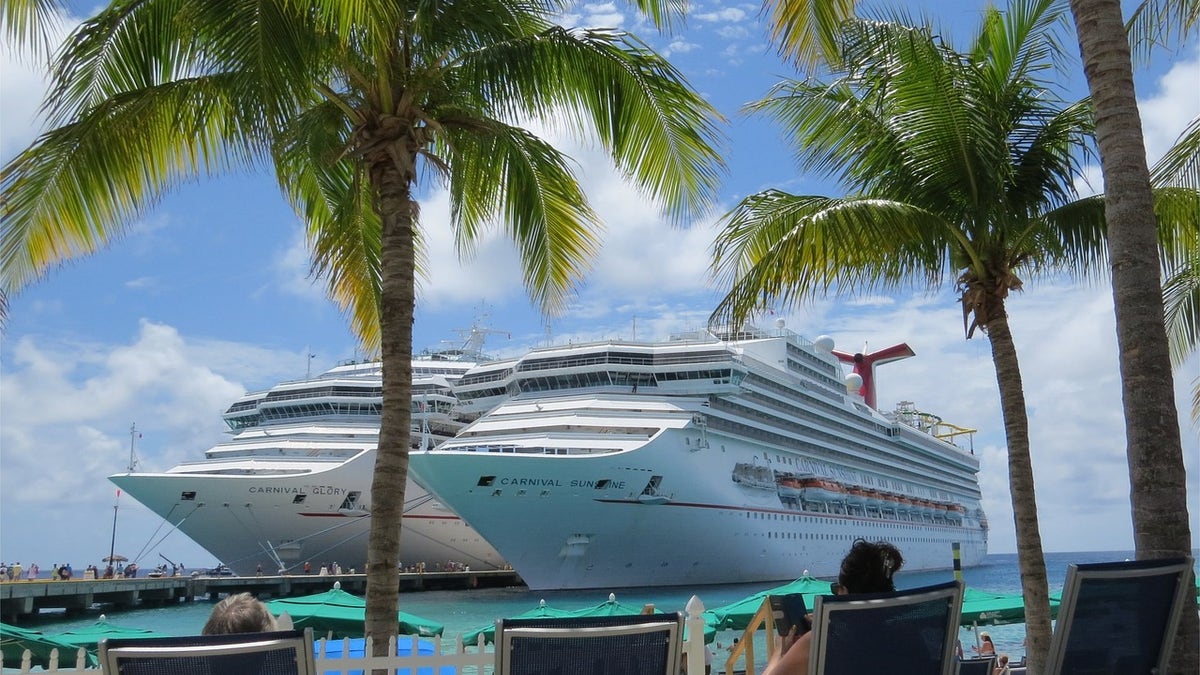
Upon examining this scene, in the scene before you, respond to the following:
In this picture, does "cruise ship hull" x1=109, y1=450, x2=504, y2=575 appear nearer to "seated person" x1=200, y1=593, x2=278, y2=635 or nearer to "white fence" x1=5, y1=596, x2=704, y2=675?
"white fence" x1=5, y1=596, x2=704, y2=675

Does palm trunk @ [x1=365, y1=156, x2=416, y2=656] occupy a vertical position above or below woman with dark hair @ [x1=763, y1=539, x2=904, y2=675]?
above

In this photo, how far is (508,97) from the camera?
7.30 m

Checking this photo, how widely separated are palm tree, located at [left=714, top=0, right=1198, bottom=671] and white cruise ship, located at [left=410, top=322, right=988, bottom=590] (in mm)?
18023

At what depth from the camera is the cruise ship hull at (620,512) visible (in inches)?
1139

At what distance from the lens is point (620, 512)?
29.6 meters

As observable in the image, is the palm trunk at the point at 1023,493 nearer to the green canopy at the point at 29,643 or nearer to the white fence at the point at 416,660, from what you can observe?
the white fence at the point at 416,660

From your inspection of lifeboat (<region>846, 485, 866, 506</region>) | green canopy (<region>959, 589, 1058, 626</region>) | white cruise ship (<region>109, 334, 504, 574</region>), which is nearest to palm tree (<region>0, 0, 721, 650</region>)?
green canopy (<region>959, 589, 1058, 626</region>)

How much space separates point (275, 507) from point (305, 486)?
146 centimetres

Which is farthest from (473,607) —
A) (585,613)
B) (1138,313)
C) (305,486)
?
(1138,313)

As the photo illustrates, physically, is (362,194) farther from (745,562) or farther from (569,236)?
(745,562)

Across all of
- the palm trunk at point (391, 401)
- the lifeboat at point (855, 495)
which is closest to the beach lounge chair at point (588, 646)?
the palm trunk at point (391, 401)

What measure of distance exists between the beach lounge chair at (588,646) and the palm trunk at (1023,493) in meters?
5.52

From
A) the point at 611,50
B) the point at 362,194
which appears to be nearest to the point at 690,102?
the point at 611,50

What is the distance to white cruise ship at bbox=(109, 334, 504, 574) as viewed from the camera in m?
35.1
